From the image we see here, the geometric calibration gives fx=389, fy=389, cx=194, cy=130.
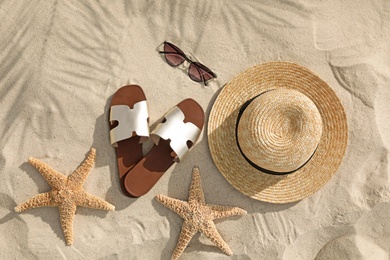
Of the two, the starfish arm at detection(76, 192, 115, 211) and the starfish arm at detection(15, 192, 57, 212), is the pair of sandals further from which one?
the starfish arm at detection(15, 192, 57, 212)

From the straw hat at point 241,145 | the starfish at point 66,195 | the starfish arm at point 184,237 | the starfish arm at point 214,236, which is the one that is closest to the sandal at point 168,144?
the straw hat at point 241,145

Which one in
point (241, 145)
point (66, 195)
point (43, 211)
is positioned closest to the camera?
point (241, 145)

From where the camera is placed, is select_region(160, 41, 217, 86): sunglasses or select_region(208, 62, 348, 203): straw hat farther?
select_region(160, 41, 217, 86): sunglasses

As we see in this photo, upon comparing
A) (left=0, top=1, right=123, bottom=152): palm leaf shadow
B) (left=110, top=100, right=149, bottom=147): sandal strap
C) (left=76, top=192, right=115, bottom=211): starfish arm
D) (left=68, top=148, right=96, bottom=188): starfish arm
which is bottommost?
(left=76, top=192, right=115, bottom=211): starfish arm

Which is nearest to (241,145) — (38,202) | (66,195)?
(66,195)

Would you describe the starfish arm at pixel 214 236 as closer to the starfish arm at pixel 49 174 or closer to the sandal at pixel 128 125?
the sandal at pixel 128 125

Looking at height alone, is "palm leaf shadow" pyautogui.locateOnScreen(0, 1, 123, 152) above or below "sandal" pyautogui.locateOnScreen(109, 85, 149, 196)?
above

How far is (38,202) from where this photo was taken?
2879 mm

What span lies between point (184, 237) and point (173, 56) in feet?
4.57

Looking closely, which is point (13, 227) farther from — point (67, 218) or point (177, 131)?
point (177, 131)

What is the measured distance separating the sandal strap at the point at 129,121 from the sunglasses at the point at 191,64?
1.38 feet

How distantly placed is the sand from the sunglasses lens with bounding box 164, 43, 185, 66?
57mm

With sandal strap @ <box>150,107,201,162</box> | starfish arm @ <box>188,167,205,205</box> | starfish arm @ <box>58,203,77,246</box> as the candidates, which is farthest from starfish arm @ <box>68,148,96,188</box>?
starfish arm @ <box>188,167,205,205</box>

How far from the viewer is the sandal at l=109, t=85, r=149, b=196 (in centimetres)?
289
